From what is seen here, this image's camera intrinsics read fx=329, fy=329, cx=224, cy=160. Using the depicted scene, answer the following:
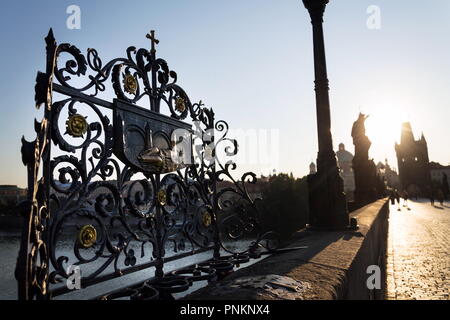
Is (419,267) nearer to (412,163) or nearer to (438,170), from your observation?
(412,163)

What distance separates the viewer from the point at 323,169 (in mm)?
5516

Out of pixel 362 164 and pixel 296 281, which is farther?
pixel 362 164

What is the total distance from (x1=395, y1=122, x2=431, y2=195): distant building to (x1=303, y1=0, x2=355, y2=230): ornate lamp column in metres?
76.7

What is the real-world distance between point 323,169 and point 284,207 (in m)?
39.4

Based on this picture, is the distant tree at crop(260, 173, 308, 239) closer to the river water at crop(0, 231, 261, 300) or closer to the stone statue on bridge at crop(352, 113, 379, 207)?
the river water at crop(0, 231, 261, 300)

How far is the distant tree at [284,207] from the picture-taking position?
42.2 meters

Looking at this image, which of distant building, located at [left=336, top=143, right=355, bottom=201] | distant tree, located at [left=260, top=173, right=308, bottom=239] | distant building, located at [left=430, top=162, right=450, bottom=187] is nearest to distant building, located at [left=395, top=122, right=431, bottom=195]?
distant building, located at [left=430, top=162, right=450, bottom=187]

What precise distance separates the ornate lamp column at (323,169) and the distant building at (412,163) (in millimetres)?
76651

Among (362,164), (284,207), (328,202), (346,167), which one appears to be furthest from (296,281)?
(346,167)

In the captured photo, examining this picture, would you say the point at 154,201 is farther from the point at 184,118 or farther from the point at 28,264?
the point at 28,264

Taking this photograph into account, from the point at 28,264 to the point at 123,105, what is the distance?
1239 mm

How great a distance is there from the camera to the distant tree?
42.2 m

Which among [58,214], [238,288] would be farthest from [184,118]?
[238,288]

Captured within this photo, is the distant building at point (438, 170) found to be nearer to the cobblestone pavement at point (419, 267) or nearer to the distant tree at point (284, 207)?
the distant tree at point (284, 207)
